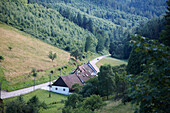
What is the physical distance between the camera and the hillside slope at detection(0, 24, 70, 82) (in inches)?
1986

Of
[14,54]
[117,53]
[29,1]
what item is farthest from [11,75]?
[29,1]

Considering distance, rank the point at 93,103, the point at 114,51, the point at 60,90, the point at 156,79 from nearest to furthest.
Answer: the point at 156,79, the point at 93,103, the point at 60,90, the point at 114,51

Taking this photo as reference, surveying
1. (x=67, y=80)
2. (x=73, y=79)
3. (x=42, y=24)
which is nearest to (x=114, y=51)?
(x=42, y=24)

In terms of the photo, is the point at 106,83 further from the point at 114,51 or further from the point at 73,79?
the point at 114,51

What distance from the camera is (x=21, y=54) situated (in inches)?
2421

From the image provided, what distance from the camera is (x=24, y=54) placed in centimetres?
6275

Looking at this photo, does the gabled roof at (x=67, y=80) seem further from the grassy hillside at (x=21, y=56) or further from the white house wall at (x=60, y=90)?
the grassy hillside at (x=21, y=56)

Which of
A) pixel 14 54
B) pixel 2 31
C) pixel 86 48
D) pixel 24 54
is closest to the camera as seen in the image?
pixel 14 54

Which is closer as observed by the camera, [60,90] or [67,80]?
[60,90]

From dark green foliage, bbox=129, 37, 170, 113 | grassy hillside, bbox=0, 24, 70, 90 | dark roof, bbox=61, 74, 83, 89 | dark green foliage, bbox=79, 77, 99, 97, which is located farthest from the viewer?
grassy hillside, bbox=0, 24, 70, 90

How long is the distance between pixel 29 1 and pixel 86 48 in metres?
58.2

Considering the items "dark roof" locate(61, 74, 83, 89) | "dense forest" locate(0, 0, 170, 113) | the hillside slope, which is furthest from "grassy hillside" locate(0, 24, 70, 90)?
"dark roof" locate(61, 74, 83, 89)

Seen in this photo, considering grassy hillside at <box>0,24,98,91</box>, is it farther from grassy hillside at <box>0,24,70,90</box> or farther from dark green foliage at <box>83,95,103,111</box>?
dark green foliage at <box>83,95,103,111</box>

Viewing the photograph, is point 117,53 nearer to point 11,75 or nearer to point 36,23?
point 36,23
